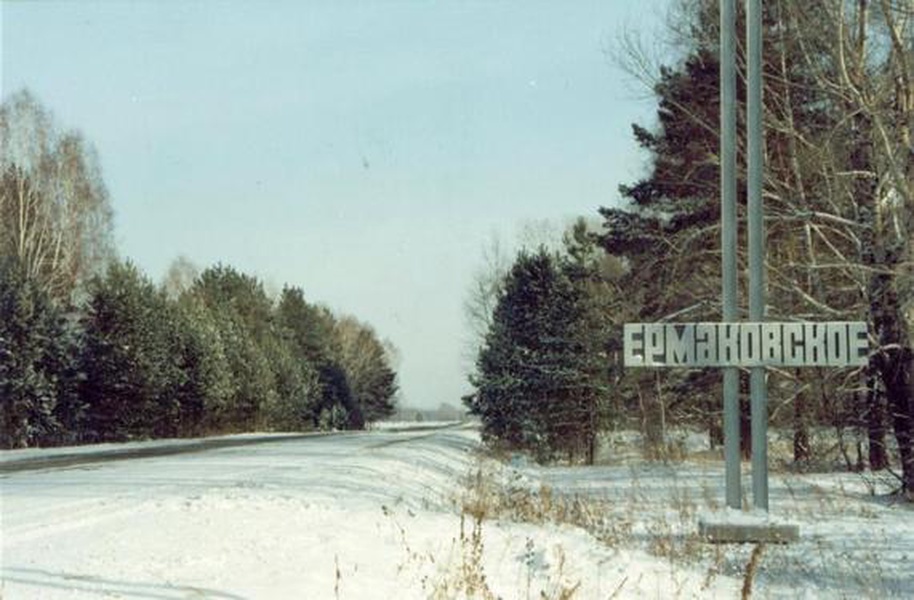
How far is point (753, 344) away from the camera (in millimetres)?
9086

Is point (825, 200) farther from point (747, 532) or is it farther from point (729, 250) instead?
point (747, 532)

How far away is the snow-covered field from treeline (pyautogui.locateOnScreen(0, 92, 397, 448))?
52.9 ft

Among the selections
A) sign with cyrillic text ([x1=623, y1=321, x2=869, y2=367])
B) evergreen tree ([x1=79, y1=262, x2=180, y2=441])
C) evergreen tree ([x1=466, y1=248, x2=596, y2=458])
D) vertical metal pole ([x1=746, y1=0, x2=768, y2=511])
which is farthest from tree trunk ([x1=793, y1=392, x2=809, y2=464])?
evergreen tree ([x1=79, y1=262, x2=180, y2=441])

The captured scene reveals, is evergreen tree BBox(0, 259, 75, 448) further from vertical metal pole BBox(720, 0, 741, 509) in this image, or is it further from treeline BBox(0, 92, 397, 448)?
vertical metal pole BBox(720, 0, 741, 509)

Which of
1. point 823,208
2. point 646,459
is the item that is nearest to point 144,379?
point 646,459

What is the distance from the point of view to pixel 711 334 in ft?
30.0

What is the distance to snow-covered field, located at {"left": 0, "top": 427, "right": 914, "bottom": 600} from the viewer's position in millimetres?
6145

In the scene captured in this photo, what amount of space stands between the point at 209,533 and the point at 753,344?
4906 millimetres

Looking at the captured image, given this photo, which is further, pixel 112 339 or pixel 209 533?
pixel 112 339

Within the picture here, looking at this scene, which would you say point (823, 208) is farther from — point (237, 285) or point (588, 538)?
point (237, 285)

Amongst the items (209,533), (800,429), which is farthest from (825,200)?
(209,533)

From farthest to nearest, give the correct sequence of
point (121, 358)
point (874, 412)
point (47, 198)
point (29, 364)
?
1. point (47, 198)
2. point (121, 358)
3. point (29, 364)
4. point (874, 412)

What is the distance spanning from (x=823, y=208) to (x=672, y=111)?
8547mm

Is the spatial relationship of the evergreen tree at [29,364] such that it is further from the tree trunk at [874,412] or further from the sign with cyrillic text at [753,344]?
the sign with cyrillic text at [753,344]
